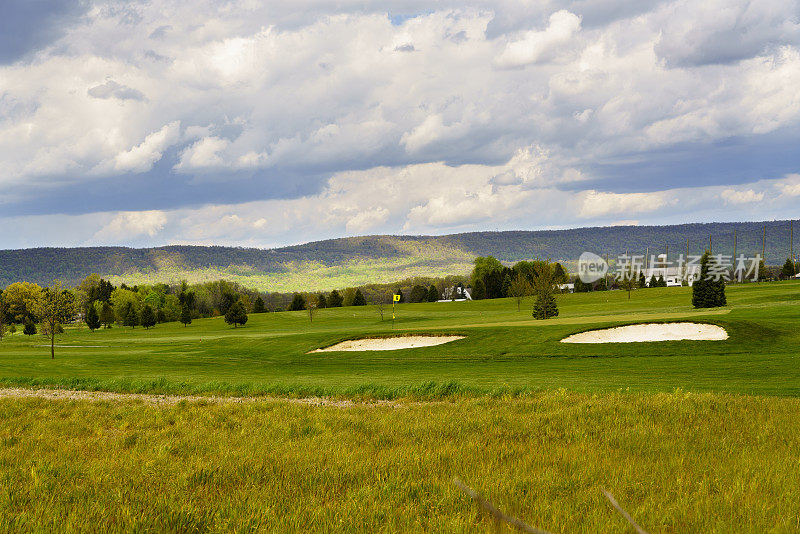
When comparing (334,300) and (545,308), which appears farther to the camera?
(334,300)

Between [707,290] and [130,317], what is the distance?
107899 millimetres

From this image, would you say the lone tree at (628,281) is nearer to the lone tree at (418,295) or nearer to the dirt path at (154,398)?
the lone tree at (418,295)

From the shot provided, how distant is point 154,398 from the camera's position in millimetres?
19625

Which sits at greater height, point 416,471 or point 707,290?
point 416,471

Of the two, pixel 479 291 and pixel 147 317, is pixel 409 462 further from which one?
pixel 479 291

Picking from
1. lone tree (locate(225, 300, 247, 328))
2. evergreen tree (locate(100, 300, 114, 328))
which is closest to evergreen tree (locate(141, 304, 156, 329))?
evergreen tree (locate(100, 300, 114, 328))

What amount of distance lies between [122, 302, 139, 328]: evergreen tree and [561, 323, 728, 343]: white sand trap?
108m

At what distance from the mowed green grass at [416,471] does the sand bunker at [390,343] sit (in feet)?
105

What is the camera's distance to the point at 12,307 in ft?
480

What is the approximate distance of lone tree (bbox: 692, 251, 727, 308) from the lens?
61469 millimetres

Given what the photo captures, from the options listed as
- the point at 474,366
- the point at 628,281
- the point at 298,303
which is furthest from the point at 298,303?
the point at 474,366

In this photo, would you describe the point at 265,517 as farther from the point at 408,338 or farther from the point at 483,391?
the point at 408,338

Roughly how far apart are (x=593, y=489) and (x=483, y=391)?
1148 centimetres

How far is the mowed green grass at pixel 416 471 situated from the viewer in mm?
5012
